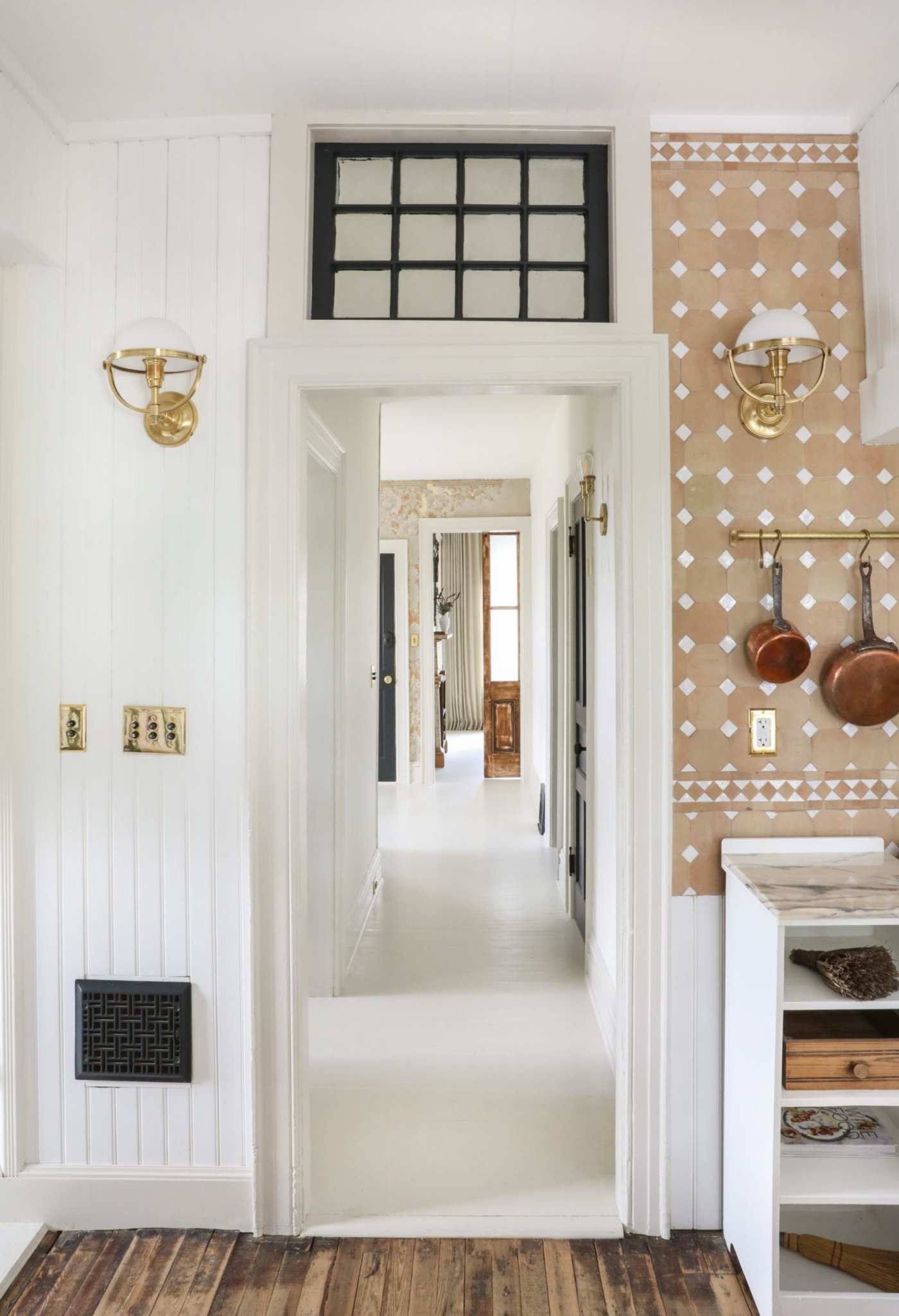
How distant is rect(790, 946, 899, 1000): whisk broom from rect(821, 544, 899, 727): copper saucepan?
1.83 feet

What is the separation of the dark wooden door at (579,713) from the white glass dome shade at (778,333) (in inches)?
77.3

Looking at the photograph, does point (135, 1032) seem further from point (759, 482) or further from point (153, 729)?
point (759, 482)

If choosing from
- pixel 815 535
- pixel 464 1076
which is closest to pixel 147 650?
pixel 815 535

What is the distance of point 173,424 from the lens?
7.51ft

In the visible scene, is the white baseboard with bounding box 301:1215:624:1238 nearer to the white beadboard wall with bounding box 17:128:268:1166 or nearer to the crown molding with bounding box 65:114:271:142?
the white beadboard wall with bounding box 17:128:268:1166

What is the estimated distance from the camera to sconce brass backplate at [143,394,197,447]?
2.27m

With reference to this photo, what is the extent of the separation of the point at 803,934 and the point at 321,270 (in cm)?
212

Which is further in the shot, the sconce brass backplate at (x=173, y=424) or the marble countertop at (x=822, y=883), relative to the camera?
the sconce brass backplate at (x=173, y=424)

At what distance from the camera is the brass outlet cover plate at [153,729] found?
7.67 feet

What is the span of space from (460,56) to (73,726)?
1853 mm

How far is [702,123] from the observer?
2307mm

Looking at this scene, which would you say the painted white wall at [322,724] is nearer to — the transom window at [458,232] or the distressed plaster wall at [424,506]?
the transom window at [458,232]

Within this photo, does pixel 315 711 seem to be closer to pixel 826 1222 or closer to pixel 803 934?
pixel 803 934

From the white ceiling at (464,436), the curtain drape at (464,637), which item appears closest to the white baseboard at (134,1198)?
the white ceiling at (464,436)
